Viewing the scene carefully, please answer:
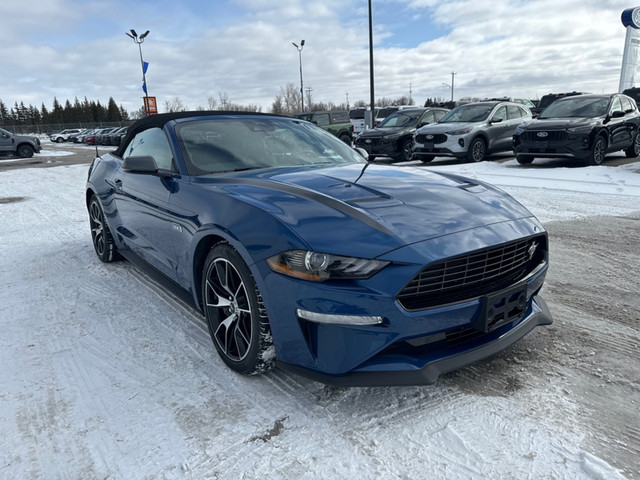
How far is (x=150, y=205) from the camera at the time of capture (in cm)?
341

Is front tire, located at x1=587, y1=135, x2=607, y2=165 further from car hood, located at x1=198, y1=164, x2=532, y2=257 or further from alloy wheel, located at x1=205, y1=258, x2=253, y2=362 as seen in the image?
alloy wheel, located at x1=205, y1=258, x2=253, y2=362

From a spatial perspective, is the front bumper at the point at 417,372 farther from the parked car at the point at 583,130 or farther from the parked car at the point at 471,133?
the parked car at the point at 471,133

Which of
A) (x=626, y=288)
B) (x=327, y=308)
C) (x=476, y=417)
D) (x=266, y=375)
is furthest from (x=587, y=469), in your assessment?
(x=626, y=288)

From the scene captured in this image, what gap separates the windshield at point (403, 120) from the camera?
14352mm

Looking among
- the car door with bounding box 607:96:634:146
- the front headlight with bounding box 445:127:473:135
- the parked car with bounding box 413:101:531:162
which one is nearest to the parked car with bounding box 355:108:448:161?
the parked car with bounding box 413:101:531:162

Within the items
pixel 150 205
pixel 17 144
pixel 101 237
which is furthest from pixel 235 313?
pixel 17 144

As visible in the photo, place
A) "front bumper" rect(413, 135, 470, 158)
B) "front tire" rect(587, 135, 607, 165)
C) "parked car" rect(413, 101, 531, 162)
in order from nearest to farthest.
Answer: "front tire" rect(587, 135, 607, 165) → "front bumper" rect(413, 135, 470, 158) → "parked car" rect(413, 101, 531, 162)

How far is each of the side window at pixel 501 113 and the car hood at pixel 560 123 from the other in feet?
6.16

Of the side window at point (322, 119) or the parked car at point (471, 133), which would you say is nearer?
the parked car at point (471, 133)

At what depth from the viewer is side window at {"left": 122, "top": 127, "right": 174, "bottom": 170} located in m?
3.35

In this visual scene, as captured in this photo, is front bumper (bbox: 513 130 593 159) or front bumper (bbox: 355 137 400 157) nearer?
front bumper (bbox: 513 130 593 159)

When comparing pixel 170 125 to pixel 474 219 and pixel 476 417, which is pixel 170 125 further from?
pixel 476 417

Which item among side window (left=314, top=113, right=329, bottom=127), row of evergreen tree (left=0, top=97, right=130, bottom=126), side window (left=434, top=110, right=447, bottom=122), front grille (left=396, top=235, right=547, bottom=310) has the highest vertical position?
row of evergreen tree (left=0, top=97, right=130, bottom=126)

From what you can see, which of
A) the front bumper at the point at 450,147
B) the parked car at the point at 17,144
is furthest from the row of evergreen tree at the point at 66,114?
the front bumper at the point at 450,147
